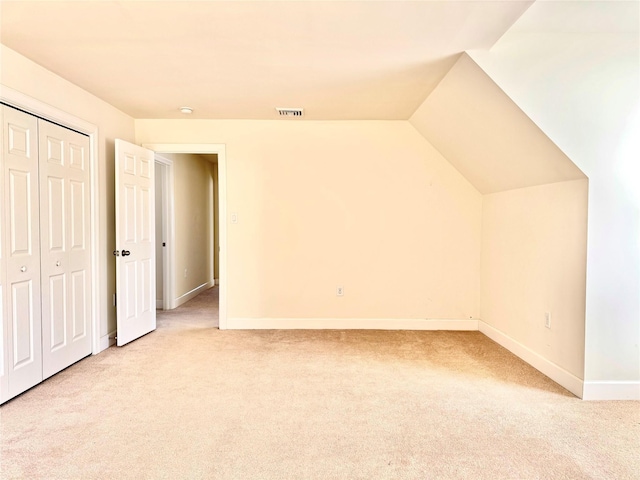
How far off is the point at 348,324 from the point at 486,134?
2.39 m

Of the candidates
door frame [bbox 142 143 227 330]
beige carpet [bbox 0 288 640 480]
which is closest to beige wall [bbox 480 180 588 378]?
beige carpet [bbox 0 288 640 480]

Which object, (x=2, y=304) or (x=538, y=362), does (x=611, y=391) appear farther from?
(x=2, y=304)

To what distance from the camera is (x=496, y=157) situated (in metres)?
3.20

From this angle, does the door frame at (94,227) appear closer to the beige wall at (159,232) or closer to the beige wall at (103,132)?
the beige wall at (103,132)

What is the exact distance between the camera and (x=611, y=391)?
2.47 m

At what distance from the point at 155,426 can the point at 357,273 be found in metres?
2.55

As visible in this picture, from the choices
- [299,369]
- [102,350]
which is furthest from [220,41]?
[102,350]

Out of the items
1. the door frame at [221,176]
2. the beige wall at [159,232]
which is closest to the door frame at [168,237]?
the beige wall at [159,232]

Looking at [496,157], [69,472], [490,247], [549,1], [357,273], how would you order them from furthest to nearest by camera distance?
1. [357,273]
2. [490,247]
3. [496,157]
4. [549,1]
5. [69,472]

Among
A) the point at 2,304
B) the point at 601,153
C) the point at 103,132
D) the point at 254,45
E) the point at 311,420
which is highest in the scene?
the point at 254,45

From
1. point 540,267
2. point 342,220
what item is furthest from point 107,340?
point 540,267

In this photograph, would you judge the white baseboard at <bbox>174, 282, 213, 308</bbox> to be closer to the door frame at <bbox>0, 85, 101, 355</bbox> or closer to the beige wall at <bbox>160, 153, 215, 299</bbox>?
the beige wall at <bbox>160, 153, 215, 299</bbox>

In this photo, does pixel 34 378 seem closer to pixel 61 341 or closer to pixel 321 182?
pixel 61 341

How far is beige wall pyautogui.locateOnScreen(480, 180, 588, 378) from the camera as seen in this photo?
8.41 feet
